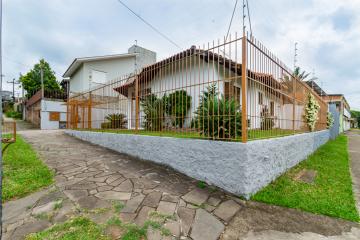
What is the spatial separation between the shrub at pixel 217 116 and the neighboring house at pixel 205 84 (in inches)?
6.0

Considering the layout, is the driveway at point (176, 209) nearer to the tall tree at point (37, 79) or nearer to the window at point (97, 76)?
the window at point (97, 76)

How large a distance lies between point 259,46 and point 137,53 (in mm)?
14855

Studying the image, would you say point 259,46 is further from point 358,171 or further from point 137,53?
point 137,53

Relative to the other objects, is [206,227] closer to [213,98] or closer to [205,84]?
[213,98]

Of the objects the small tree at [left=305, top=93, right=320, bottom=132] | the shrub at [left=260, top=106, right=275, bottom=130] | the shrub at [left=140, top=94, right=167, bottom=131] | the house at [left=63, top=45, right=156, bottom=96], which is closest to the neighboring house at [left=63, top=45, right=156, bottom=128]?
the house at [left=63, top=45, right=156, bottom=96]

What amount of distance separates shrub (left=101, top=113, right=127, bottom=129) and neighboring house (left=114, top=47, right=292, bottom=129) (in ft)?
1.16

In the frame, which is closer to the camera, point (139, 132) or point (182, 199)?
point (182, 199)

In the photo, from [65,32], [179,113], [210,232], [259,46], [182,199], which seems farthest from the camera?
[65,32]

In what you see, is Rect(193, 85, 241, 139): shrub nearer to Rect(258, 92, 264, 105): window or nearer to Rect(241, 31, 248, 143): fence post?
Rect(241, 31, 248, 143): fence post

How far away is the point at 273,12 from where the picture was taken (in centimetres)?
609

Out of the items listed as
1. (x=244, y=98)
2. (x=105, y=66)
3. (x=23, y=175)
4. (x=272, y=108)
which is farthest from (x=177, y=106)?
(x=105, y=66)

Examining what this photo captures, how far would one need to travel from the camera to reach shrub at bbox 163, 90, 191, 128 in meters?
4.62

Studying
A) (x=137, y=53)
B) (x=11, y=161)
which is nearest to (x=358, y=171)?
(x=11, y=161)

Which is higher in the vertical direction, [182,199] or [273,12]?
[273,12]
